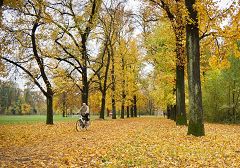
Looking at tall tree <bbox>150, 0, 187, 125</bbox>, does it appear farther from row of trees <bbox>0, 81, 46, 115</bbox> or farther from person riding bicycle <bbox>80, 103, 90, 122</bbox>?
row of trees <bbox>0, 81, 46, 115</bbox>

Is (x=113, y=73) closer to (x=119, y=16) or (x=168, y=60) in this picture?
(x=119, y=16)

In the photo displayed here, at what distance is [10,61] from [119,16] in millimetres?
19599

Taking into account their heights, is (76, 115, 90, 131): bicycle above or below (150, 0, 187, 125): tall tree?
below

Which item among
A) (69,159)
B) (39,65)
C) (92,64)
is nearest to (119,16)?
(92,64)

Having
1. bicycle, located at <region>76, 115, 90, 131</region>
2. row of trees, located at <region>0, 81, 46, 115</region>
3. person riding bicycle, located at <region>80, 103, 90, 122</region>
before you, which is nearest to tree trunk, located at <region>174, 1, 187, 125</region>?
person riding bicycle, located at <region>80, 103, 90, 122</region>

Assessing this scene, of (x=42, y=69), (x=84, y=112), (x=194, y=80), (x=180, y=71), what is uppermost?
(x=42, y=69)

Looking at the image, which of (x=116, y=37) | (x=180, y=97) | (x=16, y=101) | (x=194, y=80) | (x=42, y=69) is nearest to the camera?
(x=194, y=80)

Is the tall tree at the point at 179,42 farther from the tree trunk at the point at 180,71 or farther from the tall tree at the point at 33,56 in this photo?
the tall tree at the point at 33,56

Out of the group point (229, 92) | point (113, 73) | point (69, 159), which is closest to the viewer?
point (69, 159)

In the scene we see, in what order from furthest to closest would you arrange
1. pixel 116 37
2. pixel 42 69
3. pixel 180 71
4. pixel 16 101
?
pixel 16 101, pixel 116 37, pixel 42 69, pixel 180 71

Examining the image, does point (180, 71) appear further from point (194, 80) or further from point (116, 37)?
point (116, 37)

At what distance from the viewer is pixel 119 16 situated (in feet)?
145

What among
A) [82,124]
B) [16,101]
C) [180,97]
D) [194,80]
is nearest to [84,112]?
[82,124]

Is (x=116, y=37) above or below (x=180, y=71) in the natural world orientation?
above
